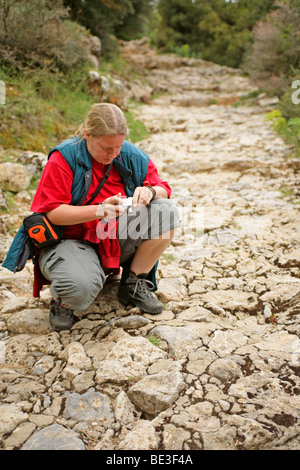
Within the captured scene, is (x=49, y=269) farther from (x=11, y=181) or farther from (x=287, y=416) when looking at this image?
(x=11, y=181)

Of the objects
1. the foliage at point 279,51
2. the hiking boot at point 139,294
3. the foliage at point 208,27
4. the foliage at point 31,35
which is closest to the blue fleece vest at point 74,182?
the hiking boot at point 139,294

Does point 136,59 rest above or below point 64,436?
above

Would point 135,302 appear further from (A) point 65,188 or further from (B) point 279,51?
(B) point 279,51

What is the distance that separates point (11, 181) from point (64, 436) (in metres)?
2.96

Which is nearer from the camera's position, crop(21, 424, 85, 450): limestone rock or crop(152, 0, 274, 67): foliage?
crop(21, 424, 85, 450): limestone rock

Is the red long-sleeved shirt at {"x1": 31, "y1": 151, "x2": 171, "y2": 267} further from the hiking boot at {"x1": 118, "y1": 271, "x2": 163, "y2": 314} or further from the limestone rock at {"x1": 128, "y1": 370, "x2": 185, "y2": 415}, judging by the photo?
the limestone rock at {"x1": 128, "y1": 370, "x2": 185, "y2": 415}

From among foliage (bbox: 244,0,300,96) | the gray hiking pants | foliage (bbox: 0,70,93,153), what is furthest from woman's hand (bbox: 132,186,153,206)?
foliage (bbox: 244,0,300,96)

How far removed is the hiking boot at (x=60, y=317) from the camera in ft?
7.14

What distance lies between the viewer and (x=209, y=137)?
7184mm

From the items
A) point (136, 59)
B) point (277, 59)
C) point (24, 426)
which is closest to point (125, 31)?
point (136, 59)

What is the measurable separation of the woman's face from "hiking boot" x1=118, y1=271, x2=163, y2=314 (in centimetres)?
80

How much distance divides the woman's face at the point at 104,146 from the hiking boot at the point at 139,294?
0.80 m

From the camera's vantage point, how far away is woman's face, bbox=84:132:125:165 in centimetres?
200

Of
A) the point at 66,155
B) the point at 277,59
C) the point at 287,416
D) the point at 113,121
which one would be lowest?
the point at 287,416
